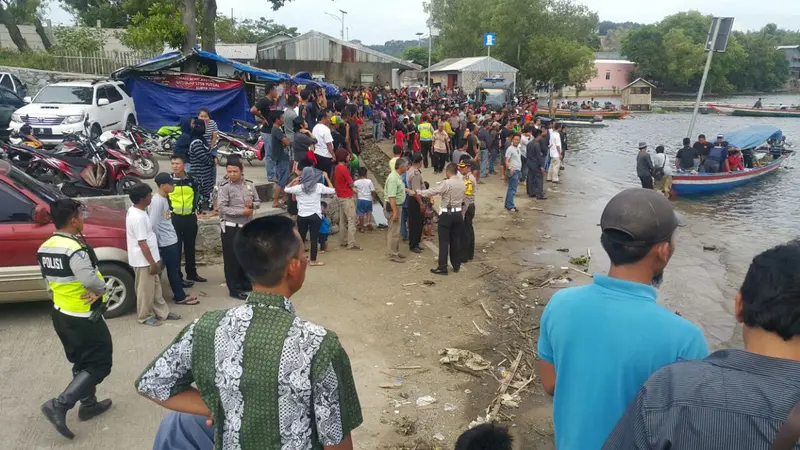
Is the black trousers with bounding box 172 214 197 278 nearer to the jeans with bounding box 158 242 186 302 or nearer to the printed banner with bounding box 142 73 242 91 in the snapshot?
the jeans with bounding box 158 242 186 302

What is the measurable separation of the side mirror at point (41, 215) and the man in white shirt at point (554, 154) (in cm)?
1430

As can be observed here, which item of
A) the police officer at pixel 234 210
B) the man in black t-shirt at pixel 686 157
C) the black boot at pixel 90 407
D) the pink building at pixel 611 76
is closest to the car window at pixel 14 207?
the police officer at pixel 234 210

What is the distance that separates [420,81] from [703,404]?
63843 millimetres

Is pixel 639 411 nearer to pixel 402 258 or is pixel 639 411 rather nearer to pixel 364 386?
pixel 364 386

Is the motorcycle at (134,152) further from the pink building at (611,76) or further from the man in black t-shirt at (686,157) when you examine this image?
the pink building at (611,76)

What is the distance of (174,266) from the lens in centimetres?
677

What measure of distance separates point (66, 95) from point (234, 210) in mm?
10186

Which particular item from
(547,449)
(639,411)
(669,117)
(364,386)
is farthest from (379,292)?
(669,117)

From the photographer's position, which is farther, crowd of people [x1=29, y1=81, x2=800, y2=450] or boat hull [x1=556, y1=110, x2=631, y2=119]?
boat hull [x1=556, y1=110, x2=631, y2=119]

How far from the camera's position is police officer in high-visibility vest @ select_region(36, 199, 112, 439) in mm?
4094

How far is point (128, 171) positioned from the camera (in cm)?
1075

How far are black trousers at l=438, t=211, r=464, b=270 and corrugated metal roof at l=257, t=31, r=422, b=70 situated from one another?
1103 inches

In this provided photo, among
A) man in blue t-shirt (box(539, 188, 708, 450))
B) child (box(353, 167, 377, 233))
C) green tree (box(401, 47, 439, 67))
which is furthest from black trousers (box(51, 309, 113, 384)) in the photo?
green tree (box(401, 47, 439, 67))

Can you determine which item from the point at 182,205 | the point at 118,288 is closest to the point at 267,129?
the point at 182,205
